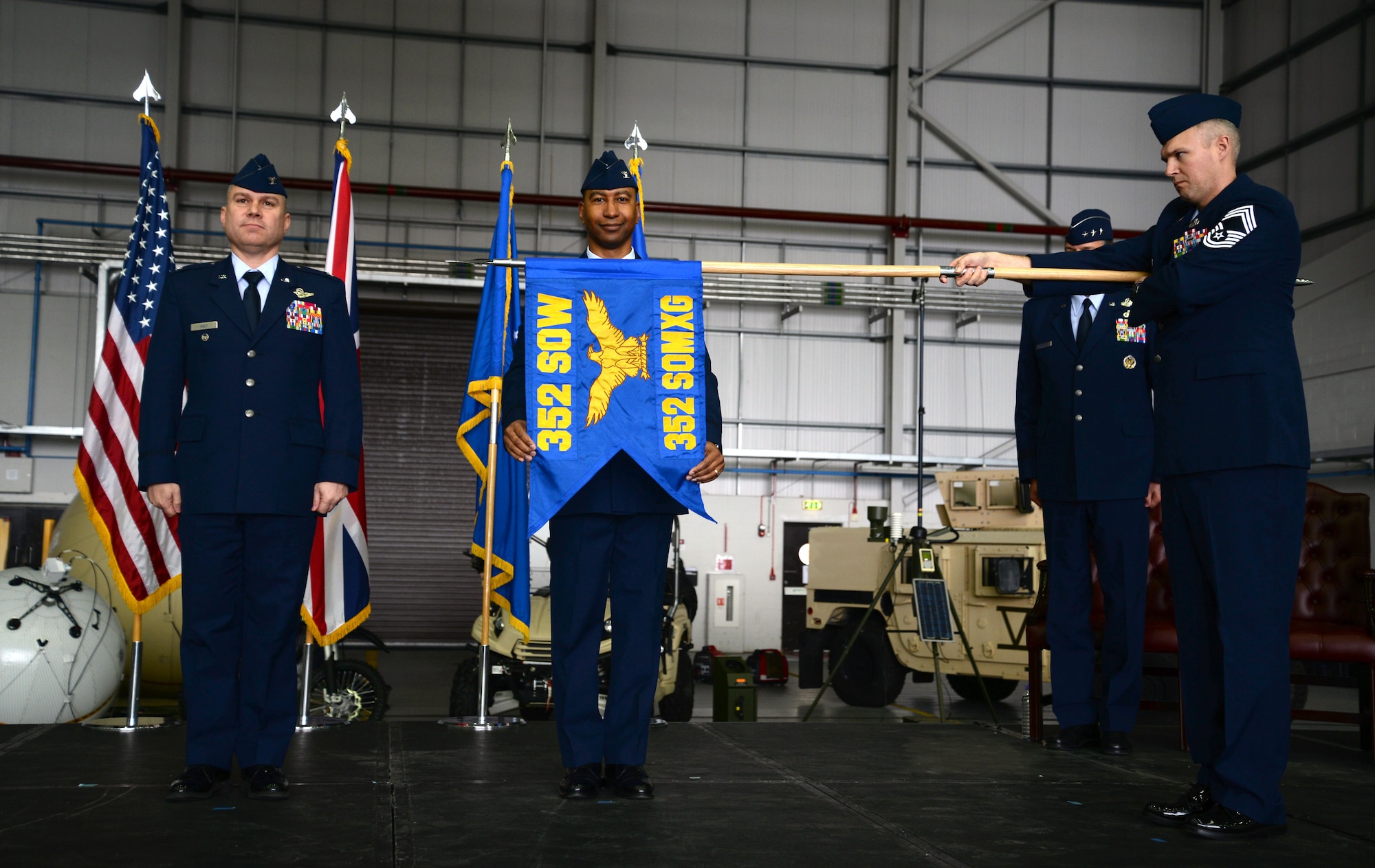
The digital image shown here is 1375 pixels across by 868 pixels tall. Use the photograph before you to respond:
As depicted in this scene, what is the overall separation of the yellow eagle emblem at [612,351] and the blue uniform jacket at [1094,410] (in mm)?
1559

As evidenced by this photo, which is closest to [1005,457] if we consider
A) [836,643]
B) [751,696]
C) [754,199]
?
[754,199]

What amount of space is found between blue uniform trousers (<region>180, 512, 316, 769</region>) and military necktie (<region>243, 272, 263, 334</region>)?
20.1 inches

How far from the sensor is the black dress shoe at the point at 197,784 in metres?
2.57

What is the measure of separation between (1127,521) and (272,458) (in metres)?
2.72

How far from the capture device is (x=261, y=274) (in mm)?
2877

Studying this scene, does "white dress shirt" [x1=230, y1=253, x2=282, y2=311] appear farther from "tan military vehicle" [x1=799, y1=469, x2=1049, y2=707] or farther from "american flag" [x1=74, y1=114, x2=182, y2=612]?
"tan military vehicle" [x1=799, y1=469, x2=1049, y2=707]

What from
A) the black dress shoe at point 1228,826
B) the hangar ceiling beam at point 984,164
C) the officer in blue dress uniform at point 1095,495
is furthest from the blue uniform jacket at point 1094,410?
the hangar ceiling beam at point 984,164


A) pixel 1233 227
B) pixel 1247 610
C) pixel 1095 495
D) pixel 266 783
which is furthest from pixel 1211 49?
pixel 266 783

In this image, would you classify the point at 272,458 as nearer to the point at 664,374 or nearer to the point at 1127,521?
the point at 664,374

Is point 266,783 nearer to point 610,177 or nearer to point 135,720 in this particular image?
point 135,720

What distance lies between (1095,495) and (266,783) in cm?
271

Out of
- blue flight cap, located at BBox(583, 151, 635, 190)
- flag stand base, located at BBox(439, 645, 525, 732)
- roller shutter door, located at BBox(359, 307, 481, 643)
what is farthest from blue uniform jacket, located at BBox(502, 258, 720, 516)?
roller shutter door, located at BBox(359, 307, 481, 643)

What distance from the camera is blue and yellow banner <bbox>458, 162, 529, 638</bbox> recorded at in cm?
418

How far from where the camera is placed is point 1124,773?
3.16 m
